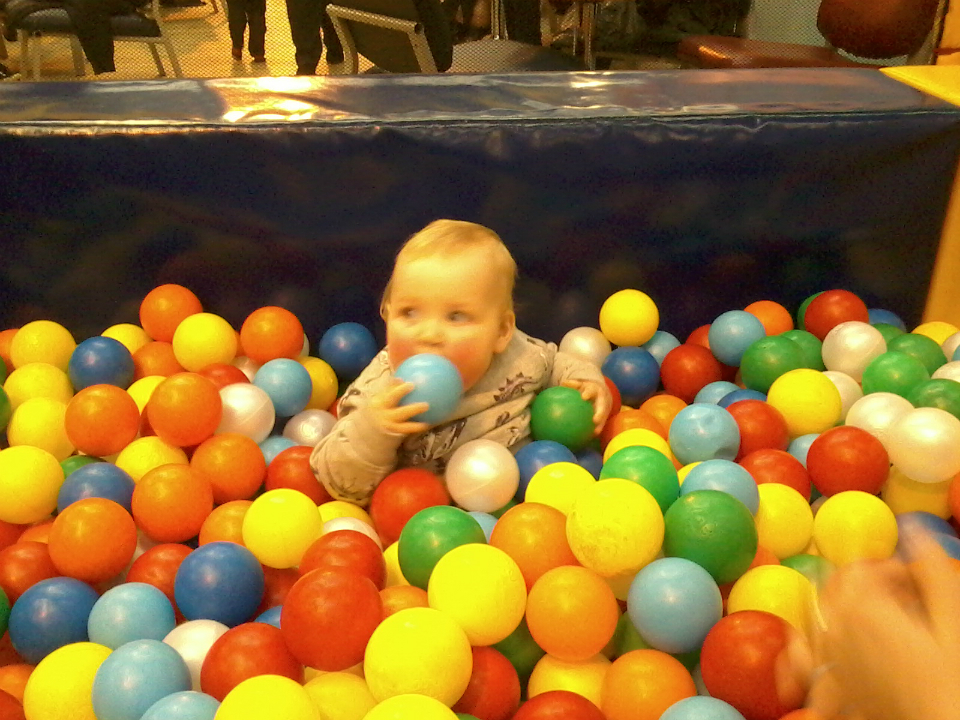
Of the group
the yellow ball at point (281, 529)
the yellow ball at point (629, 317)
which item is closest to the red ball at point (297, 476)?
the yellow ball at point (281, 529)

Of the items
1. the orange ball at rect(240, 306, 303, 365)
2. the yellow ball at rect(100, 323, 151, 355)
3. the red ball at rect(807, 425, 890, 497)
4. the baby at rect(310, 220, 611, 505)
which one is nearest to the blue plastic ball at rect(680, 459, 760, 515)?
the red ball at rect(807, 425, 890, 497)

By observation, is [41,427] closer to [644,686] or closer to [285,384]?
[285,384]

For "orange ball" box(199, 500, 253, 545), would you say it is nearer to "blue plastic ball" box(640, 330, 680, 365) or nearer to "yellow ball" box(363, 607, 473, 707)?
"yellow ball" box(363, 607, 473, 707)

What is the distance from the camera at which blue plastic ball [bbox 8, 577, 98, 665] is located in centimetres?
105

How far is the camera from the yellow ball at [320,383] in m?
1.58

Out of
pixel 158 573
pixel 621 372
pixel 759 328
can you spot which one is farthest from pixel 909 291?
pixel 158 573

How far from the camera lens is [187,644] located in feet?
3.29

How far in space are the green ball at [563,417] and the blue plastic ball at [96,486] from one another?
0.60 m

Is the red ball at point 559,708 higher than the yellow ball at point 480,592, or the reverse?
the yellow ball at point 480,592

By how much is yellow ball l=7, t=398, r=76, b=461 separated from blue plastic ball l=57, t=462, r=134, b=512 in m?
0.14

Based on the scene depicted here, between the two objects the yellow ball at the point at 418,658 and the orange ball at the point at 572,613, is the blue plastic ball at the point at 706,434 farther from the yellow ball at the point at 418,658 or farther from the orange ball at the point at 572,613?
the yellow ball at the point at 418,658

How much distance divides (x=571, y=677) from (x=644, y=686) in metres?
0.10

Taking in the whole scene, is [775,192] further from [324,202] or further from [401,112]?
[324,202]

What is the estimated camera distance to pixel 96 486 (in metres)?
1.23
